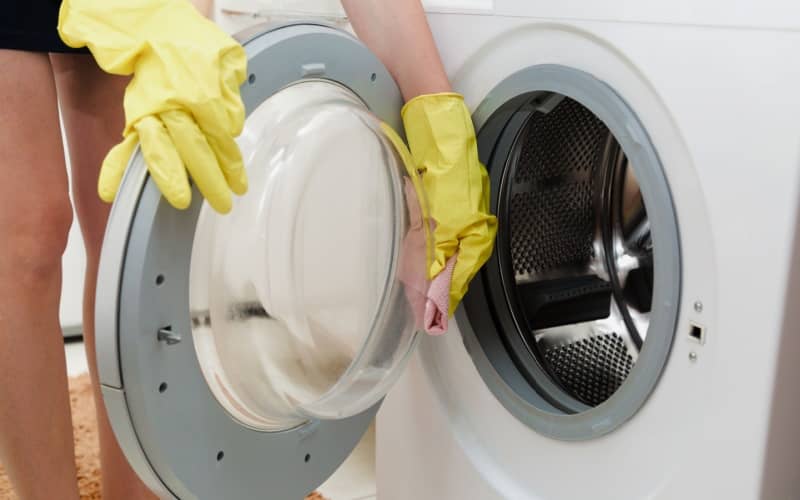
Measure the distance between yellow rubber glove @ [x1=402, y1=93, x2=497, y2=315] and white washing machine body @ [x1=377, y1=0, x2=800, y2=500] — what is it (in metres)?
0.08

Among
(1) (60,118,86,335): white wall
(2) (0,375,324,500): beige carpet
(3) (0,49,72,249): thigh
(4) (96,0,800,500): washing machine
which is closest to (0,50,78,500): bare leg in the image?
(3) (0,49,72,249): thigh

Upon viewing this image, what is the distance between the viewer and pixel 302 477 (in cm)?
100

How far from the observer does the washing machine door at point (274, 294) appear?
2.53 ft

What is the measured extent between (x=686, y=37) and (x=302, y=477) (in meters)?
0.61

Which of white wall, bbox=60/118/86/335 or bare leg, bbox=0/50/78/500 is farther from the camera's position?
white wall, bbox=60/118/86/335

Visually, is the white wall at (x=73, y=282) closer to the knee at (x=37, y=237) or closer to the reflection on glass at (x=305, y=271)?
the knee at (x=37, y=237)

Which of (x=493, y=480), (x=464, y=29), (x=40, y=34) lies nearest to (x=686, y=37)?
(x=464, y=29)

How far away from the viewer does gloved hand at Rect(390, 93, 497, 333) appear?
1.00 m

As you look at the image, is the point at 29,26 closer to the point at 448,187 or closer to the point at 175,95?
the point at 175,95

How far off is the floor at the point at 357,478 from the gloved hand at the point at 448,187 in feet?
Answer: 1.77

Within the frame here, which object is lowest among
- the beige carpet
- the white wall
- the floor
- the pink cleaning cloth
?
the floor

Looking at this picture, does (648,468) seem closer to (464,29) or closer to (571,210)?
(571,210)

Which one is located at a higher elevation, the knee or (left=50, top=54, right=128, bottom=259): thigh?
(left=50, top=54, right=128, bottom=259): thigh

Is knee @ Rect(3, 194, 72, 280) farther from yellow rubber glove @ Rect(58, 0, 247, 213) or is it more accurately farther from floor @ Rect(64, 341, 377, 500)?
floor @ Rect(64, 341, 377, 500)
